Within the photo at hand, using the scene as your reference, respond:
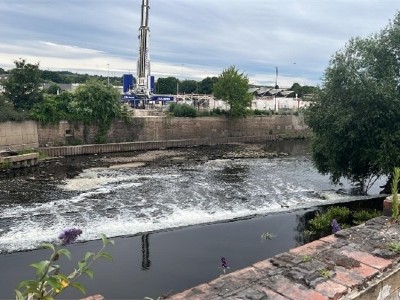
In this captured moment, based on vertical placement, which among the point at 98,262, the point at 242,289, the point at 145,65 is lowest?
the point at 98,262

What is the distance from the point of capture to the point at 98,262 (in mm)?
10430

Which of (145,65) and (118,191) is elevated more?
(145,65)

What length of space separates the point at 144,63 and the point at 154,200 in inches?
1095

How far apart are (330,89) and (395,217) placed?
10.8 m

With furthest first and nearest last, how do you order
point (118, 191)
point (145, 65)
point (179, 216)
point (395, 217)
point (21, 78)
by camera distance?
point (145, 65) → point (21, 78) → point (118, 191) → point (179, 216) → point (395, 217)

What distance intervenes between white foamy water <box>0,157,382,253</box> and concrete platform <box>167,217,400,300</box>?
8976 mm

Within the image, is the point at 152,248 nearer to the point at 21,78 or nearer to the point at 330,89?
the point at 330,89

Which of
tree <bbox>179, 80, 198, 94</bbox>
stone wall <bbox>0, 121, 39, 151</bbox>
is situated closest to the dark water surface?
stone wall <bbox>0, 121, 39, 151</bbox>

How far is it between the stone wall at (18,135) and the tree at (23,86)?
7.19 ft

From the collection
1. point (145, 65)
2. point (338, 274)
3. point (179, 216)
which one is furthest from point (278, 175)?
point (145, 65)

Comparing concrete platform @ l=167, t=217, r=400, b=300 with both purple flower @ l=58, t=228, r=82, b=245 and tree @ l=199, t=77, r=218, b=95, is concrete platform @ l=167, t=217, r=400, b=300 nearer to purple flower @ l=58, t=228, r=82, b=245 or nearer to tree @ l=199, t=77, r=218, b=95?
purple flower @ l=58, t=228, r=82, b=245

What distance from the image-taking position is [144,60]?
4166 centimetres

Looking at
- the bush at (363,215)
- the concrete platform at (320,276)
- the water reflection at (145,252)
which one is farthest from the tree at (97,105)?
the concrete platform at (320,276)

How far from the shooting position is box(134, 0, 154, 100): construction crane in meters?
40.5
